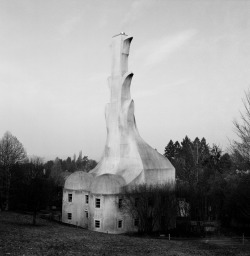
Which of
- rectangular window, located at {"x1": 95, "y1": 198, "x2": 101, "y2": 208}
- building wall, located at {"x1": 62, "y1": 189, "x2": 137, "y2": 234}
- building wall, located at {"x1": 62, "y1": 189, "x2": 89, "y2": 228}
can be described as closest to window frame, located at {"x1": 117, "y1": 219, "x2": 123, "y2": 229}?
building wall, located at {"x1": 62, "y1": 189, "x2": 137, "y2": 234}

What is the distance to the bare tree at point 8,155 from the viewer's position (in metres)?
52.1

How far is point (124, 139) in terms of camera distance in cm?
4794

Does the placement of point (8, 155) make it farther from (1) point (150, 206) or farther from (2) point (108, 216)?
(1) point (150, 206)

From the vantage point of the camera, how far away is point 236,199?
4684 centimetres

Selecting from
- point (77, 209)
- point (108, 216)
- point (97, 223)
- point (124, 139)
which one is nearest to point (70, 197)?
point (77, 209)

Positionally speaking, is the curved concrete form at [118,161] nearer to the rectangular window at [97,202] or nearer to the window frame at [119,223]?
the rectangular window at [97,202]

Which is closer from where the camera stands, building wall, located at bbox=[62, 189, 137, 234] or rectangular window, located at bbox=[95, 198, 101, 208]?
building wall, located at bbox=[62, 189, 137, 234]

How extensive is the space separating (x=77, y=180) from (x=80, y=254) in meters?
29.5

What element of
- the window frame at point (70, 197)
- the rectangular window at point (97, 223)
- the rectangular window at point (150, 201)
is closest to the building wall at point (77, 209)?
the window frame at point (70, 197)

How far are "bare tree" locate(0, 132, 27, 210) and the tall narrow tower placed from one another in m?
13.2

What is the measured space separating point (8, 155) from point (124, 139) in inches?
733

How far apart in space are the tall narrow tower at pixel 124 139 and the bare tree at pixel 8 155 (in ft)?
43.3

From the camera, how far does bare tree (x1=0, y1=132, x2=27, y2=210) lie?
52.1 meters

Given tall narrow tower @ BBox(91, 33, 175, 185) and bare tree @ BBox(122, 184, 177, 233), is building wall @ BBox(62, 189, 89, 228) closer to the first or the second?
tall narrow tower @ BBox(91, 33, 175, 185)
